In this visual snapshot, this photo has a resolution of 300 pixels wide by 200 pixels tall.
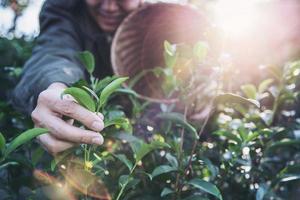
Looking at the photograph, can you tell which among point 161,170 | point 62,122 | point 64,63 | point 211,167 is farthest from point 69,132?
point 64,63

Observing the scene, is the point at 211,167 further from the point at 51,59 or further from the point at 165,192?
the point at 51,59

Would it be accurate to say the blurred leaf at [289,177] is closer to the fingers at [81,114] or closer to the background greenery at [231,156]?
the background greenery at [231,156]

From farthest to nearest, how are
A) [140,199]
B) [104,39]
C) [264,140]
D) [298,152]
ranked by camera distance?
[104,39] < [298,152] < [264,140] < [140,199]

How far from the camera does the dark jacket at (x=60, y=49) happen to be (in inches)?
44.2

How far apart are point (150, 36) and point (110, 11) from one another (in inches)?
9.1

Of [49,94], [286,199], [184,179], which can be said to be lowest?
[286,199]

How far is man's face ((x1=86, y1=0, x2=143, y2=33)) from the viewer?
1.56 meters

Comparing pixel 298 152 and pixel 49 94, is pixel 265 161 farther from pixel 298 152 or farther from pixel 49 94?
pixel 49 94

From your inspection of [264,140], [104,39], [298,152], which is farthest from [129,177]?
[104,39]

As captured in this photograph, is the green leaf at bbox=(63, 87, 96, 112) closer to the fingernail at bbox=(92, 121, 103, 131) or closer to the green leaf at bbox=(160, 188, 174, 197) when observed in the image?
the fingernail at bbox=(92, 121, 103, 131)

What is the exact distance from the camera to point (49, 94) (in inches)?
34.2

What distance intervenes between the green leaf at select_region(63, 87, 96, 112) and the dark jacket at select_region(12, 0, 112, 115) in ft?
1.03

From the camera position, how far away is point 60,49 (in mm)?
1397

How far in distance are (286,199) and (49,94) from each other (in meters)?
0.65
